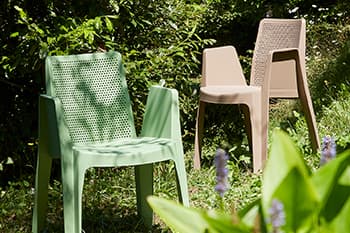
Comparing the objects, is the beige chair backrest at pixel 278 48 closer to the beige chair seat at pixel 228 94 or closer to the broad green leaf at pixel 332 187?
the beige chair seat at pixel 228 94

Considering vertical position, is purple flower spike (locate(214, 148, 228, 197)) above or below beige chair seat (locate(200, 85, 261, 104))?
above

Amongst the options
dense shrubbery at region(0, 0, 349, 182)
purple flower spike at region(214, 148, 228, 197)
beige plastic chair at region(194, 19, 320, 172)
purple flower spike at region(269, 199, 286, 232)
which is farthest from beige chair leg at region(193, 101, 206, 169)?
purple flower spike at region(269, 199, 286, 232)

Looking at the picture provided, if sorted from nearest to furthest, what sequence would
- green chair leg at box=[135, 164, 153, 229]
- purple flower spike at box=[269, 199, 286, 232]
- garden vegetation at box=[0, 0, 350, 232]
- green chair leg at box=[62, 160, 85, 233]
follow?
purple flower spike at box=[269, 199, 286, 232]
green chair leg at box=[62, 160, 85, 233]
green chair leg at box=[135, 164, 153, 229]
garden vegetation at box=[0, 0, 350, 232]

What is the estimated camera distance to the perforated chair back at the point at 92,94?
12.9ft

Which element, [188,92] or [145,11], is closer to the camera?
[145,11]

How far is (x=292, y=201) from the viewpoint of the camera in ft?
3.03

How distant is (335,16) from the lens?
7402 millimetres

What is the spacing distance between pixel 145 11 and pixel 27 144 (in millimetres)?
1256

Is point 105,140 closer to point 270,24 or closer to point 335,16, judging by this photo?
point 270,24

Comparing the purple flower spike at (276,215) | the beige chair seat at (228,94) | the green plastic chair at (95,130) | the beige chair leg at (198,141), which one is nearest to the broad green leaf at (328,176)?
the purple flower spike at (276,215)

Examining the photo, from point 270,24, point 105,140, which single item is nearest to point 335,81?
point 270,24

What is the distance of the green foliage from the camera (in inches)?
35.7

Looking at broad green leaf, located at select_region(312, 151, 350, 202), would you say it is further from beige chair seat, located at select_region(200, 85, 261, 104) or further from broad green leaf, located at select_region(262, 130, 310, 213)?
beige chair seat, located at select_region(200, 85, 261, 104)

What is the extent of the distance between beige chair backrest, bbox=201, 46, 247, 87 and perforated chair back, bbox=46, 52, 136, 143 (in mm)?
957
